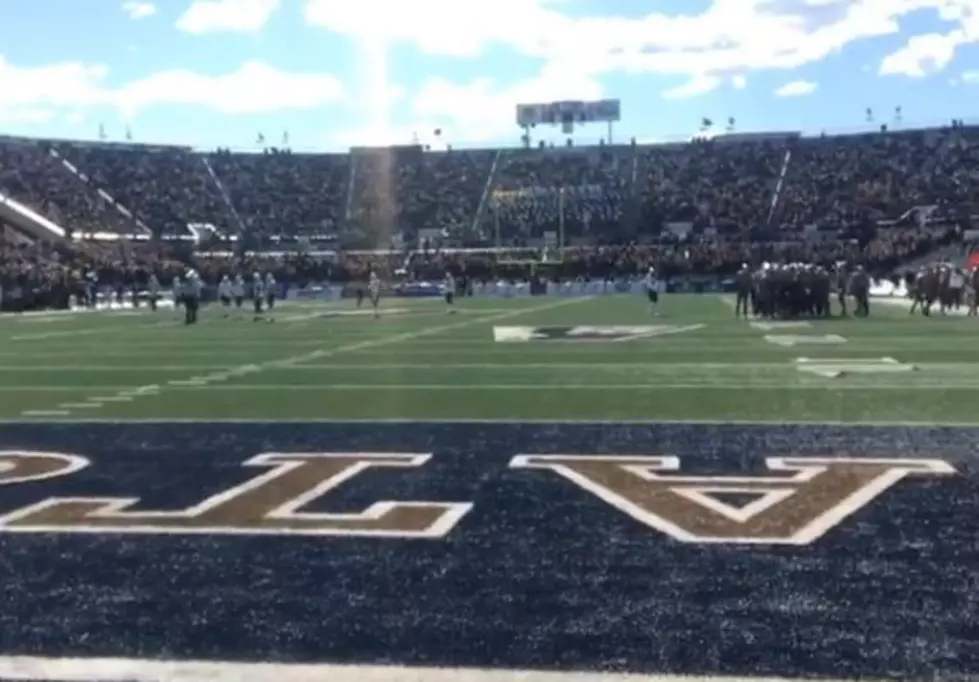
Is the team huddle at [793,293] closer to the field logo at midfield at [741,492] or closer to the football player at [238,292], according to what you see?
the football player at [238,292]

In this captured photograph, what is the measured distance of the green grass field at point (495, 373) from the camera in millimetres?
12727

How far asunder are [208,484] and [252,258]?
54.6 meters

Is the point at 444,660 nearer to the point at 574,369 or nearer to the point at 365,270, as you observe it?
the point at 574,369

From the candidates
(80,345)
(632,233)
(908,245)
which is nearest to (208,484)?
(80,345)

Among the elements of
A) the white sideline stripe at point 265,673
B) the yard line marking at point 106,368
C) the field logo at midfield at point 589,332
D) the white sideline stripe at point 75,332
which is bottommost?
the white sideline stripe at point 75,332

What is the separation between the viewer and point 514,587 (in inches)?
248

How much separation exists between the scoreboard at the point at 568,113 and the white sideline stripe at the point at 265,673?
3235 inches

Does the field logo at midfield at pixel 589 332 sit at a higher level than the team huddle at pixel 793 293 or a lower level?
lower

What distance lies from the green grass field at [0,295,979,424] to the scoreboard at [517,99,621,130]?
5859 cm

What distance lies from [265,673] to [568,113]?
272ft

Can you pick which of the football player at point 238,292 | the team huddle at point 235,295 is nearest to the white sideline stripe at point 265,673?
the team huddle at point 235,295

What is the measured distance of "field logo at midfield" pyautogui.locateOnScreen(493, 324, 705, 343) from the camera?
75.9 feet

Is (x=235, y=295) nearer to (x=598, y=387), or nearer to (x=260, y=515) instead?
(x=598, y=387)

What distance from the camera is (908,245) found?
5219 centimetres
